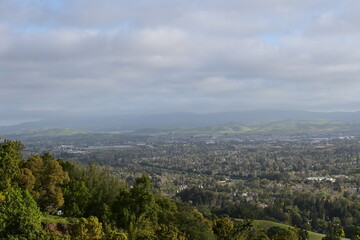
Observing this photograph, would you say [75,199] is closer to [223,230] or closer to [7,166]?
[7,166]

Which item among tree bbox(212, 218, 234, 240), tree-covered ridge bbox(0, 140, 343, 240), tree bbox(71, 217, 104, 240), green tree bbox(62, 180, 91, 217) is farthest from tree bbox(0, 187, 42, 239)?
tree bbox(212, 218, 234, 240)

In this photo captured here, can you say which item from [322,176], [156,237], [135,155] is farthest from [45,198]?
[135,155]

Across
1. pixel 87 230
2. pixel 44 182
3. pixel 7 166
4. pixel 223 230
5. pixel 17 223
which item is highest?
pixel 7 166

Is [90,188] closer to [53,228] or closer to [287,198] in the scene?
[53,228]

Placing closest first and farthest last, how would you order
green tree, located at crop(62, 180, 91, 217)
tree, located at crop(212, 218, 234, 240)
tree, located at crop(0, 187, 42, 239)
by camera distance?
tree, located at crop(0, 187, 42, 239), tree, located at crop(212, 218, 234, 240), green tree, located at crop(62, 180, 91, 217)

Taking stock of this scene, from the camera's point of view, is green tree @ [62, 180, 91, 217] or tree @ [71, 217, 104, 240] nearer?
tree @ [71, 217, 104, 240]

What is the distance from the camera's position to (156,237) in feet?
92.5

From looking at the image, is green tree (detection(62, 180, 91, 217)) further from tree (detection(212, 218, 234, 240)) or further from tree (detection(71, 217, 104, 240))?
tree (detection(212, 218, 234, 240))

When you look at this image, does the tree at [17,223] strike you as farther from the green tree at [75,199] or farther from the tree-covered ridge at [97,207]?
the green tree at [75,199]

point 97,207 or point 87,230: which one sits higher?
point 87,230

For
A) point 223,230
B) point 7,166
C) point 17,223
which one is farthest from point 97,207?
point 17,223

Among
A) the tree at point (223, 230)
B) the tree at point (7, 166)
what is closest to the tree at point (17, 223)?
the tree at point (7, 166)

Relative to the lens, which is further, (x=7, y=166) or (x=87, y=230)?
(x=7, y=166)

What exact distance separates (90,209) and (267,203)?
54.4 metres
